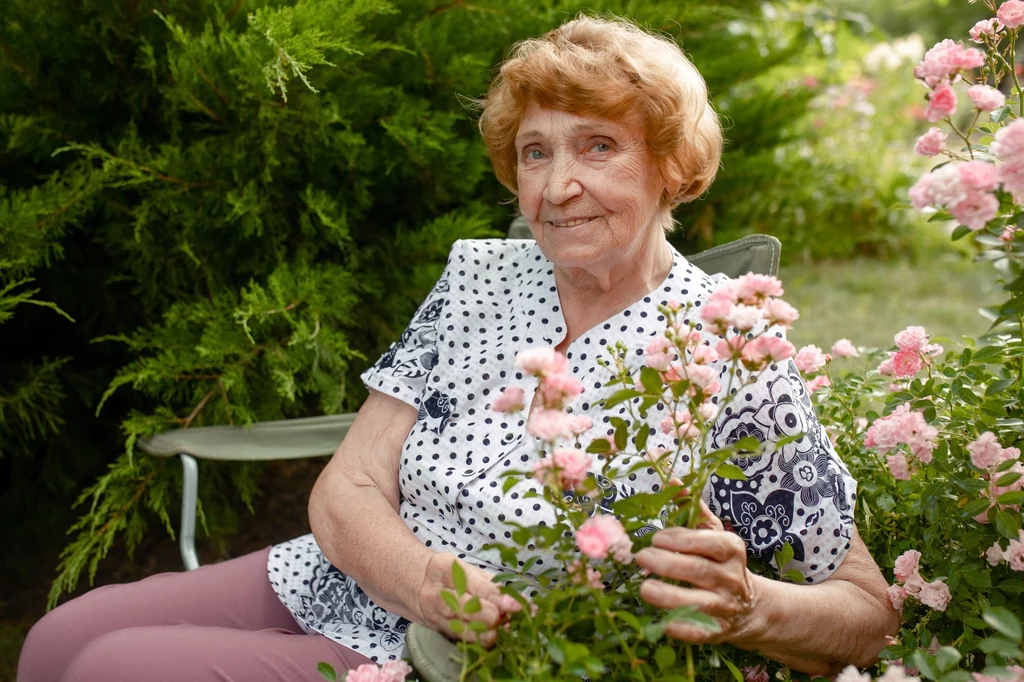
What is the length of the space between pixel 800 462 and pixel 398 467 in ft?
2.69

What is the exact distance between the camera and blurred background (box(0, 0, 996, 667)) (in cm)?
243

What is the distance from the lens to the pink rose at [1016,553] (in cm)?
142

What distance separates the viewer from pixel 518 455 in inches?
71.1

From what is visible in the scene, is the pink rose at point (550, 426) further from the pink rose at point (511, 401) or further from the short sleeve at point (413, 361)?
the short sleeve at point (413, 361)

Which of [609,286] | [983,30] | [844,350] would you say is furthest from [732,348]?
[844,350]

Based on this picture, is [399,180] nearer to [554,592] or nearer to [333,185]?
[333,185]

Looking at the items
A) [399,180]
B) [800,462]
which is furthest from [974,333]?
[800,462]

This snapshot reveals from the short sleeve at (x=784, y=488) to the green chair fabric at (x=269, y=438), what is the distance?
0.68 m

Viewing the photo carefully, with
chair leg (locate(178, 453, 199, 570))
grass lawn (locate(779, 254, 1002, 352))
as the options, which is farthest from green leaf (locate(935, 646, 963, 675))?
grass lawn (locate(779, 254, 1002, 352))

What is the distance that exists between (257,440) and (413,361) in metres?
0.63

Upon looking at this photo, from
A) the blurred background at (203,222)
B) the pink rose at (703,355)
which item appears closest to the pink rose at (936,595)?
the pink rose at (703,355)

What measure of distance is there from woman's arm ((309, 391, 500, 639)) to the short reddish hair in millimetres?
719

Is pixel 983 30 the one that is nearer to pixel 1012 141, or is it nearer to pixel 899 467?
pixel 1012 141

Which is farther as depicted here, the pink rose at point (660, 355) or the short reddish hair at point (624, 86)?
the short reddish hair at point (624, 86)
